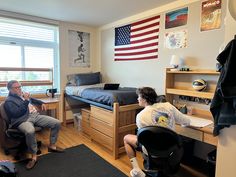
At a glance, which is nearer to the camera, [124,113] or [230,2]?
[230,2]

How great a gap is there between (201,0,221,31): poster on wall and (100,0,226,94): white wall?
62 millimetres

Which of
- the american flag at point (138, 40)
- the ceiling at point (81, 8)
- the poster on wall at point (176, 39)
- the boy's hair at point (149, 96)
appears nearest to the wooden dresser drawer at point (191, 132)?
the boy's hair at point (149, 96)

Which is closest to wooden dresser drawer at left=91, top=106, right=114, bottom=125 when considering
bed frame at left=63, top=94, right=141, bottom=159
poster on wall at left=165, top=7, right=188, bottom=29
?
bed frame at left=63, top=94, right=141, bottom=159

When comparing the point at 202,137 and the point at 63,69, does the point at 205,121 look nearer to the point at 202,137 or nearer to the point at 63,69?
the point at 202,137

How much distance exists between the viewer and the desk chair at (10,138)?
2.57 meters

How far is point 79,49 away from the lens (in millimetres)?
4492

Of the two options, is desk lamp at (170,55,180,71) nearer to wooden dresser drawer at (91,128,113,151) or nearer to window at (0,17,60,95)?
wooden dresser drawer at (91,128,113,151)

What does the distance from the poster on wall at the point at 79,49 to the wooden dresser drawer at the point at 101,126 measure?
1.79 metres

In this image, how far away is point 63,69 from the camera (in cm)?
427

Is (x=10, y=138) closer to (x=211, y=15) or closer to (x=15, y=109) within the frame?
(x=15, y=109)

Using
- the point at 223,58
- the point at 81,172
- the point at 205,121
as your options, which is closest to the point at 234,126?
the point at 223,58

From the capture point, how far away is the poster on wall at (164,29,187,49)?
9.22 ft

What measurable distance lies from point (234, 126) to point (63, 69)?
12.2ft

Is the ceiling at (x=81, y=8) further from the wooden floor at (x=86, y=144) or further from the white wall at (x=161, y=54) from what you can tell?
the wooden floor at (x=86, y=144)
